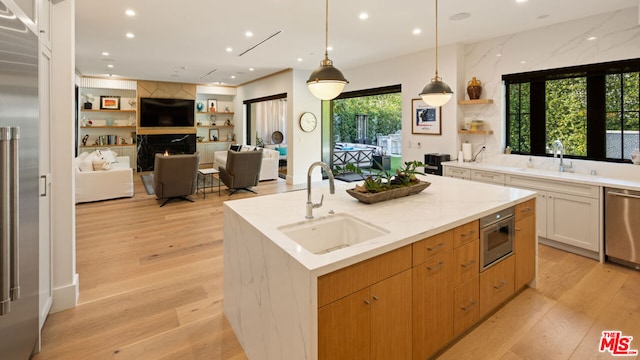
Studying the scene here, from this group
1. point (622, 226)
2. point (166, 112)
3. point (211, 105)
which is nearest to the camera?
point (622, 226)

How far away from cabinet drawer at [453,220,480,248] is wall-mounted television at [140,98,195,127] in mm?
10446

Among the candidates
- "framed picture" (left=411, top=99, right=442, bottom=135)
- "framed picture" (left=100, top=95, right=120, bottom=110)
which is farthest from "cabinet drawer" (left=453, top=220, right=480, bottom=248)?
"framed picture" (left=100, top=95, right=120, bottom=110)

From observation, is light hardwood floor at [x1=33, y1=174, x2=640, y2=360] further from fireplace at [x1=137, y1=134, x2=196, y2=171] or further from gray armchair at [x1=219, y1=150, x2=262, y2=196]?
fireplace at [x1=137, y1=134, x2=196, y2=171]

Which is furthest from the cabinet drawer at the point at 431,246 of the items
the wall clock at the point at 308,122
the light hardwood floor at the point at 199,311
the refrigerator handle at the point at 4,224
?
the wall clock at the point at 308,122

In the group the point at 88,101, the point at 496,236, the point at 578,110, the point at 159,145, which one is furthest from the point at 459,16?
the point at 88,101

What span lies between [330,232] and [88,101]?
10.6 m

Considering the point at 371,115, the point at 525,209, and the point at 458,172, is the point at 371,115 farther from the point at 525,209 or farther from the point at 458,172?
the point at 525,209

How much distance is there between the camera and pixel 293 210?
2.28 m

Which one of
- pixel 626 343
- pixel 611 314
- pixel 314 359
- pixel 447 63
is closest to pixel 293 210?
pixel 314 359

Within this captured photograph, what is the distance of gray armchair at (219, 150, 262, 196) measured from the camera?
674cm

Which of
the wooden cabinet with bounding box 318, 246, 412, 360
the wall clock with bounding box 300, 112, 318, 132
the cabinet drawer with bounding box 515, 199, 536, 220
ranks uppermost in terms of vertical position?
the wall clock with bounding box 300, 112, 318, 132

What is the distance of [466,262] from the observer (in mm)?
2137

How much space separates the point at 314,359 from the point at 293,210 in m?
1.05

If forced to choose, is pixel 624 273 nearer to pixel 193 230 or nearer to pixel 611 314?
pixel 611 314
